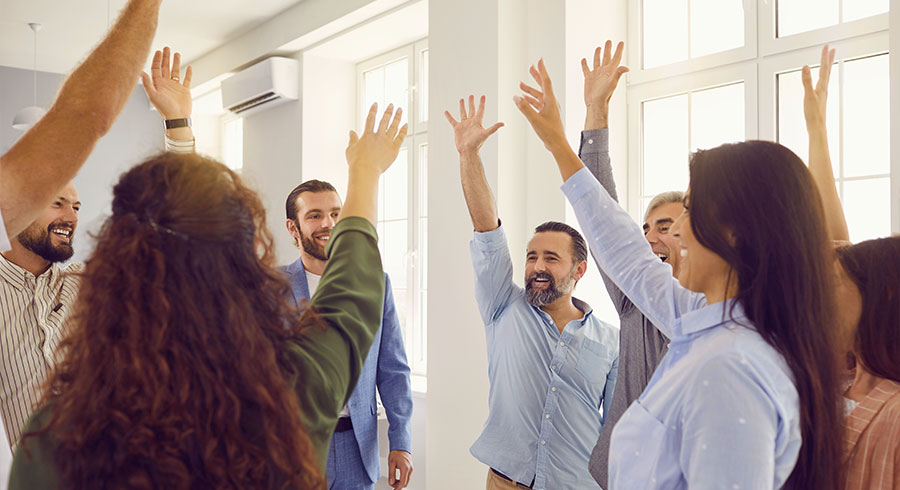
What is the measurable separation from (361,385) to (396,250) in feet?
11.1

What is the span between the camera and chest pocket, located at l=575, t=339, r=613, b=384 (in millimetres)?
2408

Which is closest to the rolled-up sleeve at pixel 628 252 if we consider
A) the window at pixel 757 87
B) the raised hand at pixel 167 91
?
the raised hand at pixel 167 91

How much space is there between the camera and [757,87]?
3123mm

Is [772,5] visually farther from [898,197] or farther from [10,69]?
[10,69]

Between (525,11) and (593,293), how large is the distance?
4.79ft

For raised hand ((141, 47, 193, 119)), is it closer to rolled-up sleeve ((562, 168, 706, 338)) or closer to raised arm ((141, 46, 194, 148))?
raised arm ((141, 46, 194, 148))

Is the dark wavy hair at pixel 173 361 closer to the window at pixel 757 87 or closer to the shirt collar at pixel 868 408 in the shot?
the shirt collar at pixel 868 408

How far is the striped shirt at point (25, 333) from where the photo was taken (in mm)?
1766

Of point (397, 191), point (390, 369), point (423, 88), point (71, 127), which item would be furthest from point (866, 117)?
point (397, 191)

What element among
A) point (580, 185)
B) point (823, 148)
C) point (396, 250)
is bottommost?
point (396, 250)

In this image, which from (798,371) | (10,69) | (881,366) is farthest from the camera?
(10,69)

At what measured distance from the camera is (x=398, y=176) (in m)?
5.70

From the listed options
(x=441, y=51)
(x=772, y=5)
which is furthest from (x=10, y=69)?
(x=772, y=5)

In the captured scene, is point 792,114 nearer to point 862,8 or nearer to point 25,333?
point 862,8
